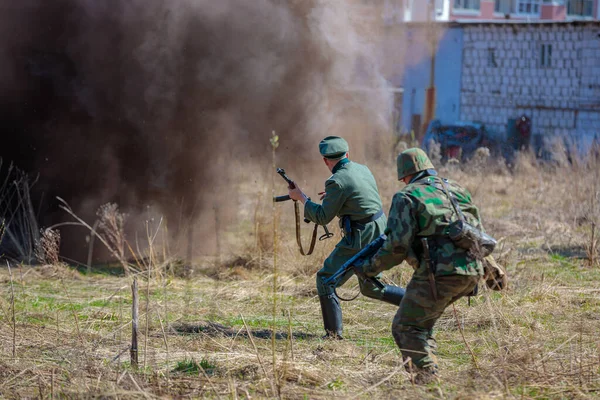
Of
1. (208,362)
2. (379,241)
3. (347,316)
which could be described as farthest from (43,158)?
(379,241)

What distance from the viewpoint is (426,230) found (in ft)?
14.4

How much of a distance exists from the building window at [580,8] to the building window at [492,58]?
1400 cm

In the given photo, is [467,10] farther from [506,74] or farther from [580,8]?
[506,74]

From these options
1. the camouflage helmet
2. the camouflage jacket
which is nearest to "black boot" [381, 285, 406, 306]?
the camouflage jacket

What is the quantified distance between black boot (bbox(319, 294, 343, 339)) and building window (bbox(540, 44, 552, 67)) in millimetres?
19955

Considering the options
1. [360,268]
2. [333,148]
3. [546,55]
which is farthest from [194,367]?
[546,55]

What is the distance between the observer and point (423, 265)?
14.5 ft

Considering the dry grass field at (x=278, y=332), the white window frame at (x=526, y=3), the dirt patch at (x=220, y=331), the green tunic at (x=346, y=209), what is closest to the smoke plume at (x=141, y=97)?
the dry grass field at (x=278, y=332)

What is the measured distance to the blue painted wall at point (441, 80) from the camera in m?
25.7

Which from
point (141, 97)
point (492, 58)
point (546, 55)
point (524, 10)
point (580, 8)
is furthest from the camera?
point (580, 8)

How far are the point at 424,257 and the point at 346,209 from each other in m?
1.66

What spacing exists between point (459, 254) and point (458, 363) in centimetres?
129

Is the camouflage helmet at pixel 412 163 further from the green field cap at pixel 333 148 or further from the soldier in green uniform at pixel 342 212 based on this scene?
the green field cap at pixel 333 148

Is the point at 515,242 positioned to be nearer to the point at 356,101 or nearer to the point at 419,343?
the point at 356,101
